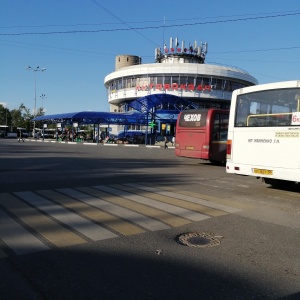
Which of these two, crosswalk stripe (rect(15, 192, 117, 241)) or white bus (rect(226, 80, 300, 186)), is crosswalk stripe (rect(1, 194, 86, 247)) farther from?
white bus (rect(226, 80, 300, 186))

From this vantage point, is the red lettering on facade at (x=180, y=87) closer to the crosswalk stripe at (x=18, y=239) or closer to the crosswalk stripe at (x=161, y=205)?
the crosswalk stripe at (x=161, y=205)

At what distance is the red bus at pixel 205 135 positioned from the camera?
717 inches

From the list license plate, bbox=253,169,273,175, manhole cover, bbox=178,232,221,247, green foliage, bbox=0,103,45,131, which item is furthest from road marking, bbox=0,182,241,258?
green foliage, bbox=0,103,45,131

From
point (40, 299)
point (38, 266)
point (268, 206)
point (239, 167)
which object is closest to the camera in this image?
point (40, 299)

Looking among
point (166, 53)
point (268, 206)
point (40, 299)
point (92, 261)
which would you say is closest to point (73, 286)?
point (40, 299)

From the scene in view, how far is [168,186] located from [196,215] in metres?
3.86

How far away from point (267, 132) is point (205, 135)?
28.4 ft

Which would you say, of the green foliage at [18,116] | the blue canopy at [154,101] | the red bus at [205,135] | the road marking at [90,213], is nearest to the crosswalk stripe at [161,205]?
the road marking at [90,213]

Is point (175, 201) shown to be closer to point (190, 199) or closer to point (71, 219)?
point (190, 199)

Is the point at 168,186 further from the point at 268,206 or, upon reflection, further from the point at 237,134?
the point at 268,206

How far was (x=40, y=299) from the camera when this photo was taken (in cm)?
348

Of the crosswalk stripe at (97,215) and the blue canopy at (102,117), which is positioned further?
the blue canopy at (102,117)

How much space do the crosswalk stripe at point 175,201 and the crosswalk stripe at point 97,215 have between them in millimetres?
1873

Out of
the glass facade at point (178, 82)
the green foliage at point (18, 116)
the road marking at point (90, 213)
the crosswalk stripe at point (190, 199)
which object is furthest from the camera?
the green foliage at point (18, 116)
